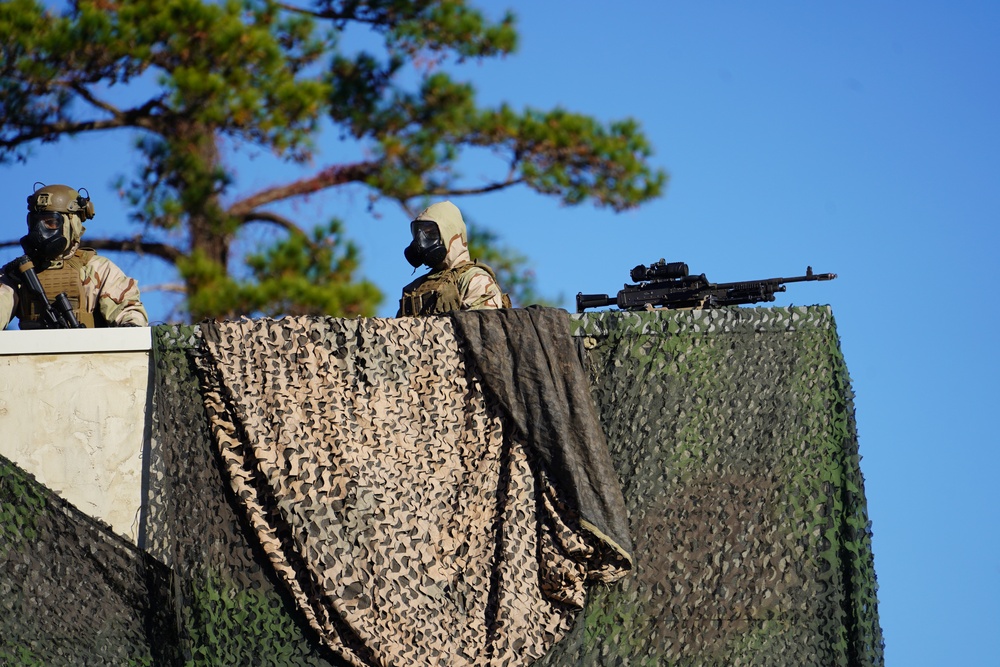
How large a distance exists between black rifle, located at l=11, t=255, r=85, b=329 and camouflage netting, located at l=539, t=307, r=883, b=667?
2.53m

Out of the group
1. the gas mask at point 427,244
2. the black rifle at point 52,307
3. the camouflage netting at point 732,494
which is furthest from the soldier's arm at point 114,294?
the camouflage netting at point 732,494

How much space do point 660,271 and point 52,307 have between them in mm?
3057

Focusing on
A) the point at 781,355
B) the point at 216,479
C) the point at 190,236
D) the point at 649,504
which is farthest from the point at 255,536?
the point at 190,236

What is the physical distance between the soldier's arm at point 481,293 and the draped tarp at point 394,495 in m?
0.97

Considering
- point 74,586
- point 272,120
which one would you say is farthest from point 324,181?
point 74,586

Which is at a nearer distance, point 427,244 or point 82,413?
point 82,413

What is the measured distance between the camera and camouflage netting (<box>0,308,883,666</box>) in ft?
20.4

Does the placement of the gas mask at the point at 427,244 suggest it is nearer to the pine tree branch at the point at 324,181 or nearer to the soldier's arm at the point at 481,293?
the soldier's arm at the point at 481,293

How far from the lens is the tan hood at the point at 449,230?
25.1ft

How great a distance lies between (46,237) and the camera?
7.45m

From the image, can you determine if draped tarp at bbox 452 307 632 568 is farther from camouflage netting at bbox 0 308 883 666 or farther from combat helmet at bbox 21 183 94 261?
combat helmet at bbox 21 183 94 261

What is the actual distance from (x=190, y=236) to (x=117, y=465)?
6550 millimetres

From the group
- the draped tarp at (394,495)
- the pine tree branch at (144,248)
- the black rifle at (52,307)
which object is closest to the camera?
the draped tarp at (394,495)

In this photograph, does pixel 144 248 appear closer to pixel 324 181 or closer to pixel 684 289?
pixel 324 181
